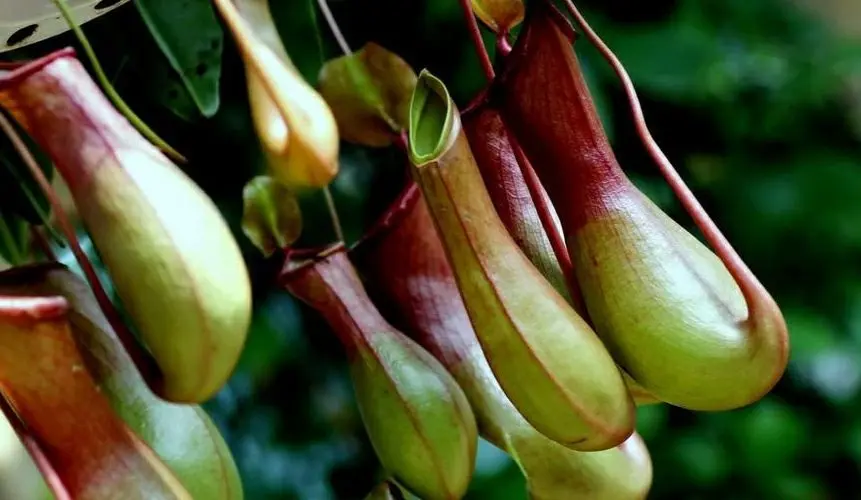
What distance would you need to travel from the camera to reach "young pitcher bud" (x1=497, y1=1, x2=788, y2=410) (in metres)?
0.22

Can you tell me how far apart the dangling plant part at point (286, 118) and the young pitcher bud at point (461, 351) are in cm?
7

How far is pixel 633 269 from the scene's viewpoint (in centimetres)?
22

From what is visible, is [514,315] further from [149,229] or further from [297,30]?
[297,30]

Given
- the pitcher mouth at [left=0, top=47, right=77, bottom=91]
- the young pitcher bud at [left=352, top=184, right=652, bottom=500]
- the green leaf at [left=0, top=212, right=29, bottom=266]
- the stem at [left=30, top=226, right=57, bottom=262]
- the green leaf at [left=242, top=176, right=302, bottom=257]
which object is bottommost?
the young pitcher bud at [left=352, top=184, right=652, bottom=500]

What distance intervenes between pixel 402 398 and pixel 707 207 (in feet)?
2.06

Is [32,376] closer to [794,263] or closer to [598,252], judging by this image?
[598,252]

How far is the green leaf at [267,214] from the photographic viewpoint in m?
0.30

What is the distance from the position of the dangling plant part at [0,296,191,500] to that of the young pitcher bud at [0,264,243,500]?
0.06ft

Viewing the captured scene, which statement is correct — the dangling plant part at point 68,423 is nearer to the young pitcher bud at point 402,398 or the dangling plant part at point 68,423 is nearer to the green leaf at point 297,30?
the young pitcher bud at point 402,398

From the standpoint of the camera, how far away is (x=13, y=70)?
0.66 feet

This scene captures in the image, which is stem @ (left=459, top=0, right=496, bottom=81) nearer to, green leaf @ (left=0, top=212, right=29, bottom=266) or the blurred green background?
green leaf @ (left=0, top=212, right=29, bottom=266)

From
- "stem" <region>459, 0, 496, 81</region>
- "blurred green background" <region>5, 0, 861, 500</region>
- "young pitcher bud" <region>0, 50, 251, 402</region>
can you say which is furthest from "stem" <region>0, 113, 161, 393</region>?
"blurred green background" <region>5, 0, 861, 500</region>

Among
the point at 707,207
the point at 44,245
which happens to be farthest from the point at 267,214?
the point at 707,207

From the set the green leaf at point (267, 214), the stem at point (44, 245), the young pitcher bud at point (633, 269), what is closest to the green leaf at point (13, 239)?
the stem at point (44, 245)
